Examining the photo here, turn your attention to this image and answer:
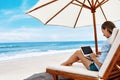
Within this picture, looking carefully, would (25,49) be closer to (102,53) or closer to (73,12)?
(73,12)

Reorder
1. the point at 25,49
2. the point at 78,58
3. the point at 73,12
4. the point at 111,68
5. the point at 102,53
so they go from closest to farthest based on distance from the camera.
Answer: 1. the point at 111,68
2. the point at 102,53
3. the point at 78,58
4. the point at 73,12
5. the point at 25,49

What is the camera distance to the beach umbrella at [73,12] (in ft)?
17.9

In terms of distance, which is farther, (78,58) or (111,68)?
(78,58)

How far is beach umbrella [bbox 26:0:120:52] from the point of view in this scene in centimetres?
546

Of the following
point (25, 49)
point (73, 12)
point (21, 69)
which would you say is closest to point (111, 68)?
point (73, 12)

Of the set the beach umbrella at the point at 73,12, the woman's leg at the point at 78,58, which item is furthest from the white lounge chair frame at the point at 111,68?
the beach umbrella at the point at 73,12

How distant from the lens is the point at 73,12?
6129mm

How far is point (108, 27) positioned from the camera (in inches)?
137

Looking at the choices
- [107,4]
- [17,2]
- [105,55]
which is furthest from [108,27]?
[17,2]

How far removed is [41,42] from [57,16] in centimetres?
3000

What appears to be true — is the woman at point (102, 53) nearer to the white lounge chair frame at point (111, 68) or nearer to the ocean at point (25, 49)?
the white lounge chair frame at point (111, 68)

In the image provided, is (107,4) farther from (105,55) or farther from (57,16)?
(105,55)

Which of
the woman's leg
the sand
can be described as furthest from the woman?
the sand

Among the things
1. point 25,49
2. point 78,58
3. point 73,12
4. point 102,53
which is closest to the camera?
point 102,53
